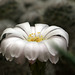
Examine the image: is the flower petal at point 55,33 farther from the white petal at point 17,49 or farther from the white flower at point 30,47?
the white petal at point 17,49

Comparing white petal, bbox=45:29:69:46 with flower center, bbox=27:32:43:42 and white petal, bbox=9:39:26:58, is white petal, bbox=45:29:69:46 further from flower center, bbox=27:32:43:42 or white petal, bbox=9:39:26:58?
white petal, bbox=9:39:26:58

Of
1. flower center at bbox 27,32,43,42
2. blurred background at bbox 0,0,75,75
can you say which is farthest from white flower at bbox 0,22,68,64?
blurred background at bbox 0,0,75,75

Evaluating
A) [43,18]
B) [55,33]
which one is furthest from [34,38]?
[43,18]

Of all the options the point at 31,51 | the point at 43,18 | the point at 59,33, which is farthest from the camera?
the point at 43,18

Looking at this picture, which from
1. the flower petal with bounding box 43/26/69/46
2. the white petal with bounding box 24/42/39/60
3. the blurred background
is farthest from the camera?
the blurred background

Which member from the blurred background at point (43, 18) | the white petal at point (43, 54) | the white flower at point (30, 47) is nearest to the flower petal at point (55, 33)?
the white flower at point (30, 47)

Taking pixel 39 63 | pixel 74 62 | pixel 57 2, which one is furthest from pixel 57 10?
pixel 74 62

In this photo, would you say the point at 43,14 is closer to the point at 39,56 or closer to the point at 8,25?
the point at 8,25

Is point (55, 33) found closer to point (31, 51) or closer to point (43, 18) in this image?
point (31, 51)
